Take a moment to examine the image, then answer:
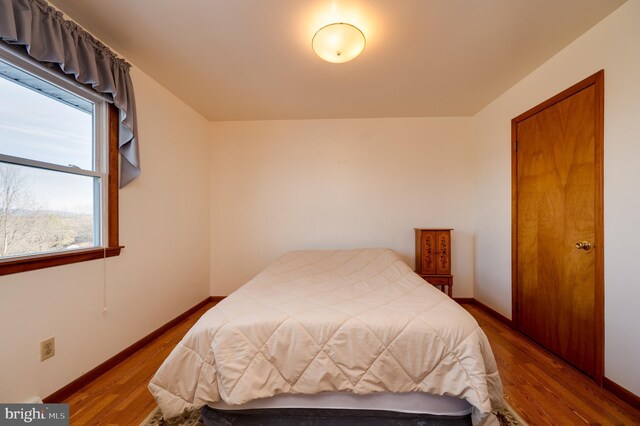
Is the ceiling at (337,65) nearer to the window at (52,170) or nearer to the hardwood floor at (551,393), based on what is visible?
the window at (52,170)

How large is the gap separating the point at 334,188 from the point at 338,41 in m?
1.83

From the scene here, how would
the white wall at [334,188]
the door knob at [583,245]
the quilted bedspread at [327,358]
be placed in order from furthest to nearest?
the white wall at [334,188], the door knob at [583,245], the quilted bedspread at [327,358]

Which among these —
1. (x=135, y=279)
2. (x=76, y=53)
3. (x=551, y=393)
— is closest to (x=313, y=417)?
(x=551, y=393)

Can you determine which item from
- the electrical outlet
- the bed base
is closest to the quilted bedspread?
the bed base

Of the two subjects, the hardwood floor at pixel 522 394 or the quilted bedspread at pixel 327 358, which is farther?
the hardwood floor at pixel 522 394

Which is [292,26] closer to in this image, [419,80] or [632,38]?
[419,80]

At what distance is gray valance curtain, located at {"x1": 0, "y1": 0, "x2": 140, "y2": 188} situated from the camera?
1228mm

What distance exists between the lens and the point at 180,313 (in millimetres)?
2594

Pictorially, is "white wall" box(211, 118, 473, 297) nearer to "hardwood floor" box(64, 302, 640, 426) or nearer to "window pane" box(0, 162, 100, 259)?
"hardwood floor" box(64, 302, 640, 426)

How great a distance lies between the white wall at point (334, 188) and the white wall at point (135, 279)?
1.12 ft

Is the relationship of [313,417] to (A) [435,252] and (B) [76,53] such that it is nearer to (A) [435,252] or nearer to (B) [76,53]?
(A) [435,252]

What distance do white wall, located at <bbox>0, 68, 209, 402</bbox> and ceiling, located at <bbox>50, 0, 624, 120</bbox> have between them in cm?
49

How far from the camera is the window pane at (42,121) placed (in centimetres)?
130

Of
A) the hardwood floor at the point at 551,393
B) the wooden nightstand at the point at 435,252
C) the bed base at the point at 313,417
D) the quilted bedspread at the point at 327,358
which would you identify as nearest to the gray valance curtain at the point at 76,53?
the quilted bedspread at the point at 327,358
